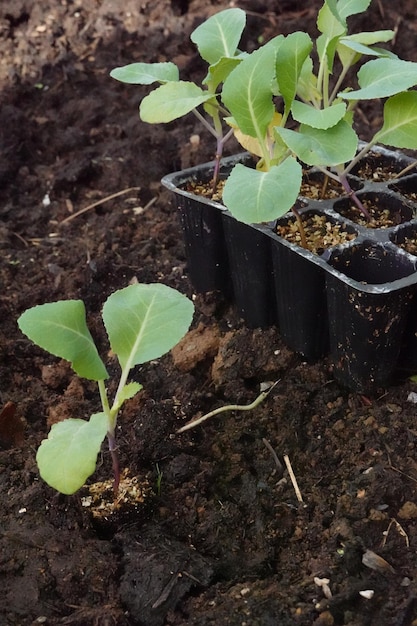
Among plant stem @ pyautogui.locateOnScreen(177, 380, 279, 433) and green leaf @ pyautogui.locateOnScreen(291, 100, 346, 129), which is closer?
green leaf @ pyautogui.locateOnScreen(291, 100, 346, 129)

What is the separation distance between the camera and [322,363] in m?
1.38

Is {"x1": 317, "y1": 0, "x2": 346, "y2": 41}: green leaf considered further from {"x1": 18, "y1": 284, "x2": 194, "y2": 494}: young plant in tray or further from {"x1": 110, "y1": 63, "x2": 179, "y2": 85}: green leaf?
{"x1": 18, "y1": 284, "x2": 194, "y2": 494}: young plant in tray

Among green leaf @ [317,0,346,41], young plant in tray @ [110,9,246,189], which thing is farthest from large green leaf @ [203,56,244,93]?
green leaf @ [317,0,346,41]

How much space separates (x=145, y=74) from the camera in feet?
4.58

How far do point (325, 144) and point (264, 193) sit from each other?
0.17 meters

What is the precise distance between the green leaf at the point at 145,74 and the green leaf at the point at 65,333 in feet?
1.83

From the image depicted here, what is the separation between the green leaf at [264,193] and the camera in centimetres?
107

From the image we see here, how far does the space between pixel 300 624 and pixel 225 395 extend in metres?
0.51

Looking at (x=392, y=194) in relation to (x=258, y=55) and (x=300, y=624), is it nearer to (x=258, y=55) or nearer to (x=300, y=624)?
(x=258, y=55)

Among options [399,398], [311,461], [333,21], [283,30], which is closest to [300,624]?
[311,461]

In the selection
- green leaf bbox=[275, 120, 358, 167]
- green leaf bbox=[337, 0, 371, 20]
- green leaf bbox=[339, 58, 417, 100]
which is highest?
green leaf bbox=[337, 0, 371, 20]

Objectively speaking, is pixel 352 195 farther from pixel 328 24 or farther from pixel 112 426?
pixel 112 426

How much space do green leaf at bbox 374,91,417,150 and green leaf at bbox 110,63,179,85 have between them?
1.49 ft

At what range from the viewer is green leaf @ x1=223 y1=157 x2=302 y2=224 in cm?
107
